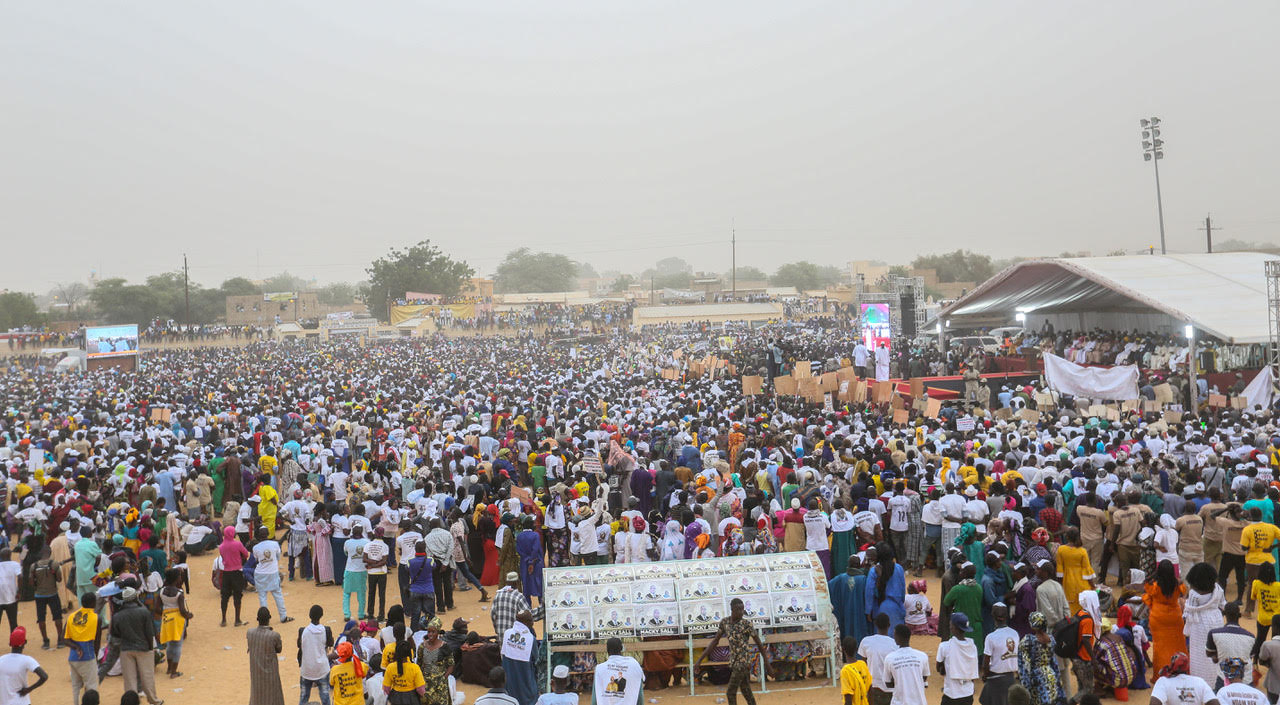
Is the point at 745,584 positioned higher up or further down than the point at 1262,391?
further down

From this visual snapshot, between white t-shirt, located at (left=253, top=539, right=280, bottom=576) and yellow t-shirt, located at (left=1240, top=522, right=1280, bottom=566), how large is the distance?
31.1ft

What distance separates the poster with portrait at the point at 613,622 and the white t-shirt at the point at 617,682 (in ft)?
5.40

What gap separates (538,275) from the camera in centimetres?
14875

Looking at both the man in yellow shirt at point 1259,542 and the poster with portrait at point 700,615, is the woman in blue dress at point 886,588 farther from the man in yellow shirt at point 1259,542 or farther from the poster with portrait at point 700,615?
the man in yellow shirt at point 1259,542

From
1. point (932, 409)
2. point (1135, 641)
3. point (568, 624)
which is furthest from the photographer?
point (932, 409)

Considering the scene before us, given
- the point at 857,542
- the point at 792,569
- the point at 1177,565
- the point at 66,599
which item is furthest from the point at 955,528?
the point at 66,599

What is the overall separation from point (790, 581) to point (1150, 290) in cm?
1707

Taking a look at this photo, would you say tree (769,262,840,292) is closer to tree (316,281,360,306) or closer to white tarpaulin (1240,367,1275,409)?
tree (316,281,360,306)

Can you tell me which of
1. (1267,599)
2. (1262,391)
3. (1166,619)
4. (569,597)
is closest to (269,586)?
(569,597)

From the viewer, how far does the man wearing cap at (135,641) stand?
336 inches

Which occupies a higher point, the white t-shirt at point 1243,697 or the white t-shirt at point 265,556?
the white t-shirt at point 1243,697

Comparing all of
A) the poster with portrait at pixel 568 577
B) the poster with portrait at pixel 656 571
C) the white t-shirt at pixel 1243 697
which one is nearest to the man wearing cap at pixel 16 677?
the poster with portrait at pixel 568 577

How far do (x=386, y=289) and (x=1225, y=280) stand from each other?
2965 inches

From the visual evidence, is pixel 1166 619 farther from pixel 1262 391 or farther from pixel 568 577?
pixel 1262 391
